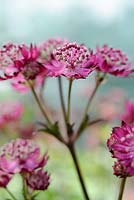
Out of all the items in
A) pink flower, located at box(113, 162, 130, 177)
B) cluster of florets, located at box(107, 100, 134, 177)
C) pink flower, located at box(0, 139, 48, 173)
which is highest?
cluster of florets, located at box(107, 100, 134, 177)

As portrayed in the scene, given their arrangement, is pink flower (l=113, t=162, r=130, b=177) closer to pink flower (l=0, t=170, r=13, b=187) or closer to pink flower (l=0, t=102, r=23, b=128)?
pink flower (l=0, t=170, r=13, b=187)

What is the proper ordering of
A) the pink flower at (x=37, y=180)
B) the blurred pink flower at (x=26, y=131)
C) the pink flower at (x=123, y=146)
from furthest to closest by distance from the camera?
the blurred pink flower at (x=26, y=131), the pink flower at (x=37, y=180), the pink flower at (x=123, y=146)

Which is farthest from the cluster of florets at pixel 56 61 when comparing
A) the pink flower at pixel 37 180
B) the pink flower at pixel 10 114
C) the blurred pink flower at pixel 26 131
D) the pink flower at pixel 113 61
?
the blurred pink flower at pixel 26 131

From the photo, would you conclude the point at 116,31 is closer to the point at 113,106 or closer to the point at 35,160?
the point at 113,106

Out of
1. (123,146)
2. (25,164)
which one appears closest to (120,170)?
(123,146)

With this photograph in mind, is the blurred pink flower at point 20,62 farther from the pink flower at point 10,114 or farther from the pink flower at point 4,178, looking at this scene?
the pink flower at point 10,114

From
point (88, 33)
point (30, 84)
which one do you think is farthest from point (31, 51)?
point (88, 33)

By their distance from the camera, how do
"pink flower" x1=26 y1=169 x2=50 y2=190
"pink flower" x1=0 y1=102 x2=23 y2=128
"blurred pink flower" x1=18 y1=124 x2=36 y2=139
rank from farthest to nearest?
1. "blurred pink flower" x1=18 y1=124 x2=36 y2=139
2. "pink flower" x1=0 y1=102 x2=23 y2=128
3. "pink flower" x1=26 y1=169 x2=50 y2=190

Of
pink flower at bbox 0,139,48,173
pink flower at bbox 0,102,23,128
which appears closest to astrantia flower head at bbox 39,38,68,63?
pink flower at bbox 0,139,48,173
